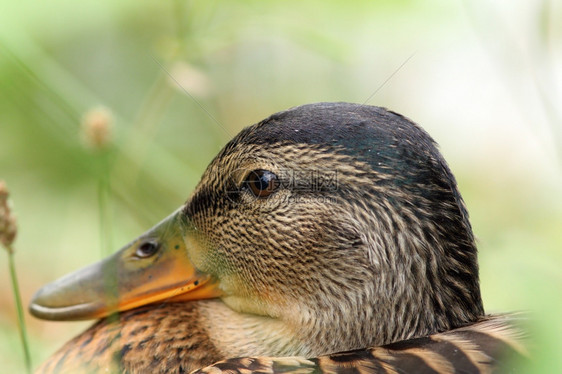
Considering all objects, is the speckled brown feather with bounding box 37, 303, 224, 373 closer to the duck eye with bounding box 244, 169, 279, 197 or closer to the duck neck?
the duck neck

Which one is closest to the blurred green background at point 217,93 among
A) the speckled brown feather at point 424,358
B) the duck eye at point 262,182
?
the speckled brown feather at point 424,358

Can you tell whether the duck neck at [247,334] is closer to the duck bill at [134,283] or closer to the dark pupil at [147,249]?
the duck bill at [134,283]

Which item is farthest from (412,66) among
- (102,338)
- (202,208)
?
(102,338)

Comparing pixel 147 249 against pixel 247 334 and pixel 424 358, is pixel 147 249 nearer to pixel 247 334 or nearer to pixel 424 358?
pixel 247 334

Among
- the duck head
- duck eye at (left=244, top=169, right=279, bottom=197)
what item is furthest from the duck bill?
duck eye at (left=244, top=169, right=279, bottom=197)

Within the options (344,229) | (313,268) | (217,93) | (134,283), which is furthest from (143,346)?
(217,93)
